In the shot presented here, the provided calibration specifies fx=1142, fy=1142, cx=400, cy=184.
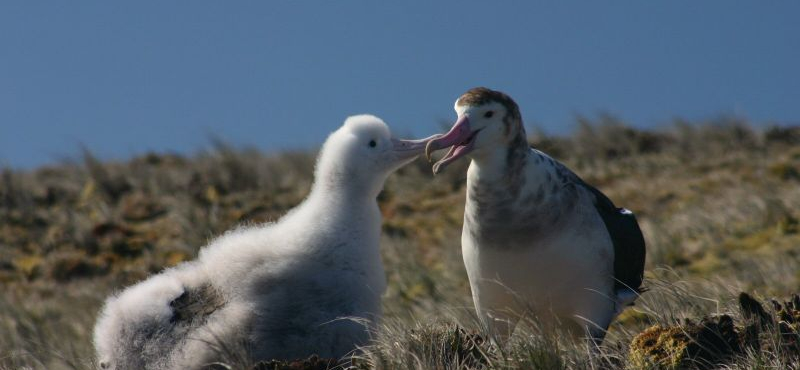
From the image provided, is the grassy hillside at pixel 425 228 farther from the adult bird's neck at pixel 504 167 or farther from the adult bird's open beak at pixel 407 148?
the adult bird's open beak at pixel 407 148

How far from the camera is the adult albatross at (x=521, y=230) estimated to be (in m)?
4.61

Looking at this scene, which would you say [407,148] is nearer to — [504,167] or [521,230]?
[504,167]

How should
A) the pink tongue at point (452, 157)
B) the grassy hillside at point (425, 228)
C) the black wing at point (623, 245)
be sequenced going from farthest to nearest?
1. the black wing at point (623, 245)
2. the pink tongue at point (452, 157)
3. the grassy hillside at point (425, 228)

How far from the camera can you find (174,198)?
1243 cm

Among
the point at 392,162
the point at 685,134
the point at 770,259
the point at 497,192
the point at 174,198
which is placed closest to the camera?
the point at 497,192

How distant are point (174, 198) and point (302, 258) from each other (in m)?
8.26

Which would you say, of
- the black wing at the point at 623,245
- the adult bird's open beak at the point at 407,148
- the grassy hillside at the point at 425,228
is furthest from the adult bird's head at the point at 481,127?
the grassy hillside at the point at 425,228

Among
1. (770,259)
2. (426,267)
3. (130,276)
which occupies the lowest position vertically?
(770,259)

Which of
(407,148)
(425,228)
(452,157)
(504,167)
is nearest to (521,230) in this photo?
(504,167)

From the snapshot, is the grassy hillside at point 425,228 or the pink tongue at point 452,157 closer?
the grassy hillside at point 425,228

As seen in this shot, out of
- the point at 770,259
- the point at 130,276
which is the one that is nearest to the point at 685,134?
the point at 770,259

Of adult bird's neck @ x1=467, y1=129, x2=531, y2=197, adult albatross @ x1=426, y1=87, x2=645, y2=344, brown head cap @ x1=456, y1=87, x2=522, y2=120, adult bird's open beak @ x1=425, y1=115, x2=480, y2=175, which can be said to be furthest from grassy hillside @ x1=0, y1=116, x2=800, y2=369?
brown head cap @ x1=456, y1=87, x2=522, y2=120

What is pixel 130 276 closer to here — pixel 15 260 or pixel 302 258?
pixel 15 260

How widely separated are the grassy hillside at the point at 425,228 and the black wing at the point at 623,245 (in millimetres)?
122
